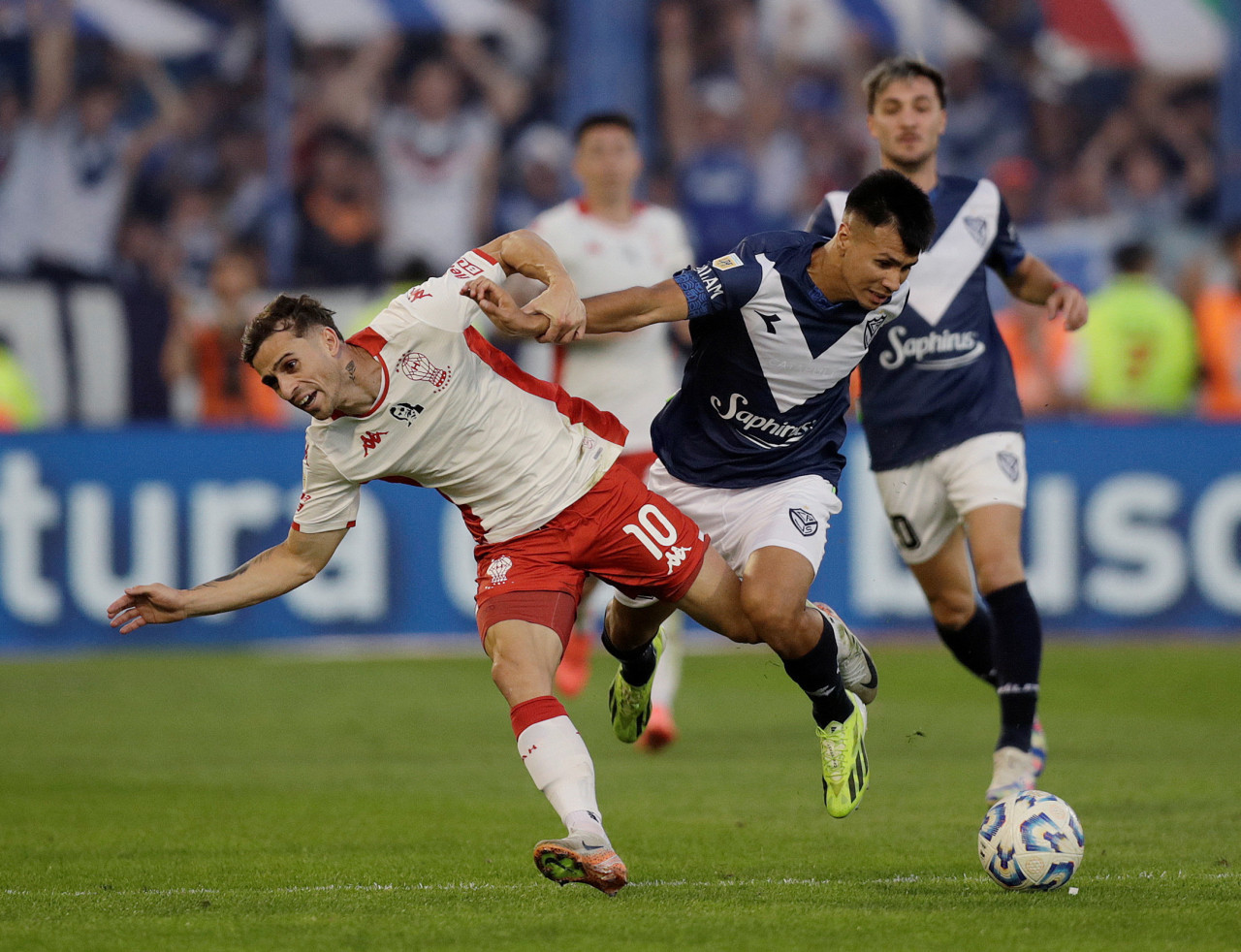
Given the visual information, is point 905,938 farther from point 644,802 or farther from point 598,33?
point 598,33

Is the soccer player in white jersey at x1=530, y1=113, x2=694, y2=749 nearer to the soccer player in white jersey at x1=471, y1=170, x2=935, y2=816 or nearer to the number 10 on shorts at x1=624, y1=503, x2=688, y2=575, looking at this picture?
the soccer player in white jersey at x1=471, y1=170, x2=935, y2=816

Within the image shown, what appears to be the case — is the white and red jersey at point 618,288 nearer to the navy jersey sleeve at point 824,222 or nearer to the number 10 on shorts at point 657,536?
the navy jersey sleeve at point 824,222

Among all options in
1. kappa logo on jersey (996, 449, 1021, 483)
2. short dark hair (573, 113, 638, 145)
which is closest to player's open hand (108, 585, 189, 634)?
kappa logo on jersey (996, 449, 1021, 483)

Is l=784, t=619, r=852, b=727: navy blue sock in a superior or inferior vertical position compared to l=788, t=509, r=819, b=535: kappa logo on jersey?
inferior

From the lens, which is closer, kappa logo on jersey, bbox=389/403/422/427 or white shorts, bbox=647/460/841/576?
kappa logo on jersey, bbox=389/403/422/427

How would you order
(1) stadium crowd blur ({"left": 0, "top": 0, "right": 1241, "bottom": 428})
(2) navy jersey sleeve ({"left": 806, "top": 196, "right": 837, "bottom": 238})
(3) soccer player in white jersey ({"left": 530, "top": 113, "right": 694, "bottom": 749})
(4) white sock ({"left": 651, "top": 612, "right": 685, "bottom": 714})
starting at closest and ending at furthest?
1. (2) navy jersey sleeve ({"left": 806, "top": 196, "right": 837, "bottom": 238})
2. (4) white sock ({"left": 651, "top": 612, "right": 685, "bottom": 714})
3. (3) soccer player in white jersey ({"left": 530, "top": 113, "right": 694, "bottom": 749})
4. (1) stadium crowd blur ({"left": 0, "top": 0, "right": 1241, "bottom": 428})

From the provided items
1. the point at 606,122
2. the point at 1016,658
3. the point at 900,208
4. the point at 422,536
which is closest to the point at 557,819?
the point at 1016,658

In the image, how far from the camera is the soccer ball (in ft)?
15.8

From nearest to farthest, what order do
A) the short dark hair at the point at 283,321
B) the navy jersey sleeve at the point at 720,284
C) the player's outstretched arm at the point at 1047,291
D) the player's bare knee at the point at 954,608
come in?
the short dark hair at the point at 283,321 < the navy jersey sleeve at the point at 720,284 < the player's outstretched arm at the point at 1047,291 < the player's bare knee at the point at 954,608

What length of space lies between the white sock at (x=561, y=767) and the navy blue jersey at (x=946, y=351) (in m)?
2.16

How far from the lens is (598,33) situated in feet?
52.5

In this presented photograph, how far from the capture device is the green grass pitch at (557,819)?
447cm

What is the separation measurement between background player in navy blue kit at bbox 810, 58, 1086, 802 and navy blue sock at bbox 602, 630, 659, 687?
1.14 m

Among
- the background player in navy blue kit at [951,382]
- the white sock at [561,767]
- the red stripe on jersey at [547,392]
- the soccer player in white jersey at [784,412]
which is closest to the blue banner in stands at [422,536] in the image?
the background player in navy blue kit at [951,382]
